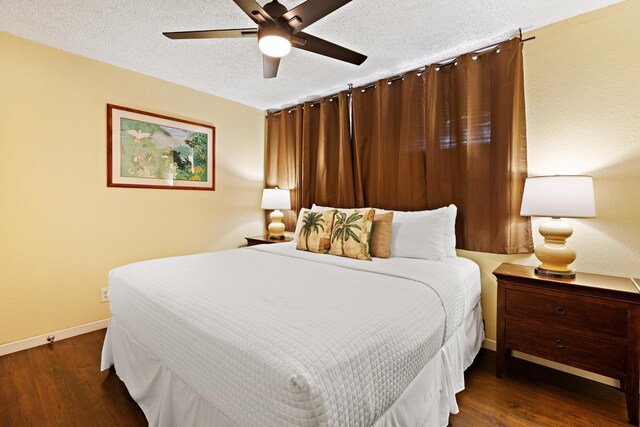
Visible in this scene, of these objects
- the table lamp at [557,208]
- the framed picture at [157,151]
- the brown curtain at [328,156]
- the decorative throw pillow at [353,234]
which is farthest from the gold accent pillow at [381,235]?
the framed picture at [157,151]

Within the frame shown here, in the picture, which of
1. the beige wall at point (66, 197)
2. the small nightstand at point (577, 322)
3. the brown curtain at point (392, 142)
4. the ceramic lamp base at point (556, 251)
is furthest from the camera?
the brown curtain at point (392, 142)

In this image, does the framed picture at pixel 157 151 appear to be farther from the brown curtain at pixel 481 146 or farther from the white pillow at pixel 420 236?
the brown curtain at pixel 481 146

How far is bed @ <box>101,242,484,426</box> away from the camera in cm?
86

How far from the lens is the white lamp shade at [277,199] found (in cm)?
349

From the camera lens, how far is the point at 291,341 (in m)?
0.93

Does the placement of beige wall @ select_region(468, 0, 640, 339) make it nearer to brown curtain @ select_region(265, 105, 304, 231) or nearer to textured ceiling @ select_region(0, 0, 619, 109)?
textured ceiling @ select_region(0, 0, 619, 109)


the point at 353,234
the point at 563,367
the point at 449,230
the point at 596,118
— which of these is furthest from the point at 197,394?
the point at 596,118

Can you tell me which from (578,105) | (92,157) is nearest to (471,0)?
(578,105)

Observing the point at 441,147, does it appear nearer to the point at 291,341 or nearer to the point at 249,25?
the point at 249,25

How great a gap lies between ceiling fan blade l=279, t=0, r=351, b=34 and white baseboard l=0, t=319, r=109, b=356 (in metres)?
2.92

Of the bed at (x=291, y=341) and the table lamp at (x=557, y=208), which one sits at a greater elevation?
the table lamp at (x=557, y=208)

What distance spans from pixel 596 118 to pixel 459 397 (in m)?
1.96

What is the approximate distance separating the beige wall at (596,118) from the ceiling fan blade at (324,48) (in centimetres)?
132

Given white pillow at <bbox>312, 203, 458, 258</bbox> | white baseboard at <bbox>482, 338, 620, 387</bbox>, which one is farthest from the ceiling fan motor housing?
white baseboard at <bbox>482, 338, 620, 387</bbox>
